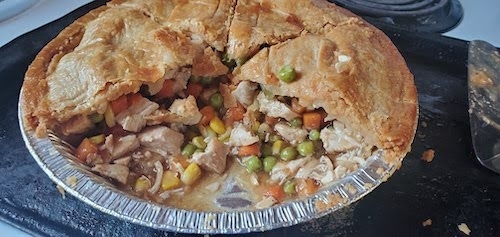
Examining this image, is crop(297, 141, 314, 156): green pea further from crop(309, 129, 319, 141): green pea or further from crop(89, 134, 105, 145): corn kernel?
crop(89, 134, 105, 145): corn kernel

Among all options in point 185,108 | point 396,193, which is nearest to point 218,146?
point 185,108

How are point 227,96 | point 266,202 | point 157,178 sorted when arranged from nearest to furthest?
point 266,202
point 157,178
point 227,96

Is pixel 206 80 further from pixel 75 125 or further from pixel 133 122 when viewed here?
pixel 75 125

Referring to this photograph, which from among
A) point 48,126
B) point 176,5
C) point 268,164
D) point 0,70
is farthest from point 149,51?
point 0,70

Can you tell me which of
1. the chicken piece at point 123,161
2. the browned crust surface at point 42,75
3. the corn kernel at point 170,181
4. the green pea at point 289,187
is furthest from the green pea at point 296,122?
the browned crust surface at point 42,75

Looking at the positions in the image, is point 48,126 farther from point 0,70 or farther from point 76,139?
point 0,70

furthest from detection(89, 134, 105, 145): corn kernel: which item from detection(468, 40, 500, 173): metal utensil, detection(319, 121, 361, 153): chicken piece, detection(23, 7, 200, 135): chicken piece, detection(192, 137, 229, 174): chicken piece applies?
detection(468, 40, 500, 173): metal utensil
